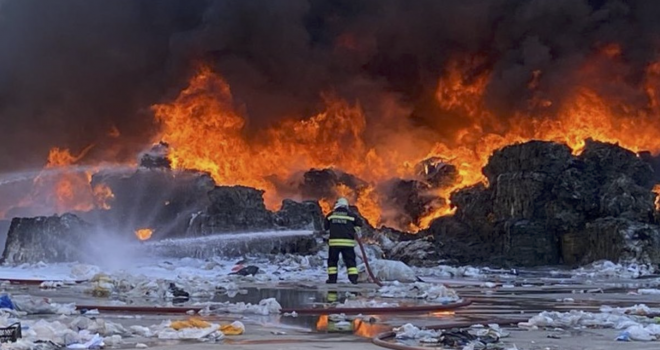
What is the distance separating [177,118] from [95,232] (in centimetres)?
1417

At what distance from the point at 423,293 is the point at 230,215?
20.0m

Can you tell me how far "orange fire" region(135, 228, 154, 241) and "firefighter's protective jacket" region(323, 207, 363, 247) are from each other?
18091 mm

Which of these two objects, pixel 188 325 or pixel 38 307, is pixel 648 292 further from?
pixel 38 307

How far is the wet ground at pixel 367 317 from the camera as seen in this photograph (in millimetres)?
6781

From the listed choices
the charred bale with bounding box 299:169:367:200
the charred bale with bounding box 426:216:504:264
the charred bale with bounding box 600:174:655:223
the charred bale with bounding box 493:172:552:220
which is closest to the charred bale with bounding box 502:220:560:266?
the charred bale with bounding box 426:216:504:264

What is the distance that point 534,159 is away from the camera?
104 feet

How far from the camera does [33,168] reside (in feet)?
132

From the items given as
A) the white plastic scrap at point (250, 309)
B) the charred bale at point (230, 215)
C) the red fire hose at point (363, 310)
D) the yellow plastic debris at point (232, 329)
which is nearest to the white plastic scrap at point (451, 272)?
the charred bale at point (230, 215)

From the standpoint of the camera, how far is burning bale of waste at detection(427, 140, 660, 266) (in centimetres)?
2872

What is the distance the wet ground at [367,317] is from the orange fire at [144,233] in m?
18.6

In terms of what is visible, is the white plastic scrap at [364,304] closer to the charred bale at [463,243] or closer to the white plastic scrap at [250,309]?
the white plastic scrap at [250,309]

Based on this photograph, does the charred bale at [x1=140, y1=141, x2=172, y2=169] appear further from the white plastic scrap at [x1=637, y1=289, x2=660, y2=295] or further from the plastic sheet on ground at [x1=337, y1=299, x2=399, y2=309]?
the plastic sheet on ground at [x1=337, y1=299, x2=399, y2=309]

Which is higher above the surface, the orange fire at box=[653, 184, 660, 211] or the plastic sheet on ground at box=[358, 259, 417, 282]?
the orange fire at box=[653, 184, 660, 211]

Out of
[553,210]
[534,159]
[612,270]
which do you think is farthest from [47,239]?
[534,159]
